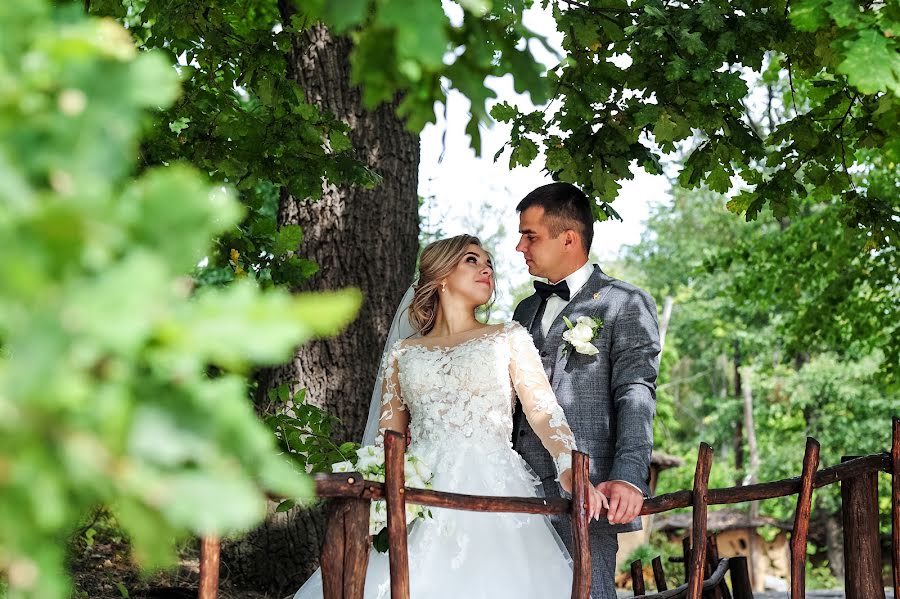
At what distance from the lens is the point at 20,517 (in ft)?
2.50

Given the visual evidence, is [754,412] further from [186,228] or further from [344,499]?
[186,228]

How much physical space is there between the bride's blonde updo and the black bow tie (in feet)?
1.05

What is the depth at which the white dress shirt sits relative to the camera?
4086 mm

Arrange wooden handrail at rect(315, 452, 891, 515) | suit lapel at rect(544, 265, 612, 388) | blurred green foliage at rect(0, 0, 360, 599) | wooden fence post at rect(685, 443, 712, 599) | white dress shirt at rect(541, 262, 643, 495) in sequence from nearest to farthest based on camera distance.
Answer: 1. blurred green foliage at rect(0, 0, 360, 599)
2. wooden handrail at rect(315, 452, 891, 515)
3. wooden fence post at rect(685, 443, 712, 599)
4. suit lapel at rect(544, 265, 612, 388)
5. white dress shirt at rect(541, 262, 643, 495)

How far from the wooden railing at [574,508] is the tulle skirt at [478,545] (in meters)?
0.55

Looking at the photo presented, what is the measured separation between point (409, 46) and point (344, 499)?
188cm

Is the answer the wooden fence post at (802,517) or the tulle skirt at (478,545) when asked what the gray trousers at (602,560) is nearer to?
the tulle skirt at (478,545)

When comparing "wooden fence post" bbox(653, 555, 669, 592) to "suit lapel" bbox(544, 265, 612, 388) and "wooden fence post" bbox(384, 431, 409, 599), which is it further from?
"wooden fence post" bbox(384, 431, 409, 599)

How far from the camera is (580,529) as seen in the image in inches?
118

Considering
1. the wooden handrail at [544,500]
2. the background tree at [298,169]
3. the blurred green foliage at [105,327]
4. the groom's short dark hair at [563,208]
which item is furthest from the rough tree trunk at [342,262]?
the blurred green foliage at [105,327]

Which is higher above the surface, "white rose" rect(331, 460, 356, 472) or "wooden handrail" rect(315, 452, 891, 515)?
"white rose" rect(331, 460, 356, 472)

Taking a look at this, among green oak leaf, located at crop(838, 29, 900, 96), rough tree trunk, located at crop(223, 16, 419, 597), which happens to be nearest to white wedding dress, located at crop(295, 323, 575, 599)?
rough tree trunk, located at crop(223, 16, 419, 597)

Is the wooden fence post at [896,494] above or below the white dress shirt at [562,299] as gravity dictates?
below

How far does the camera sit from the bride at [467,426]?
352cm
